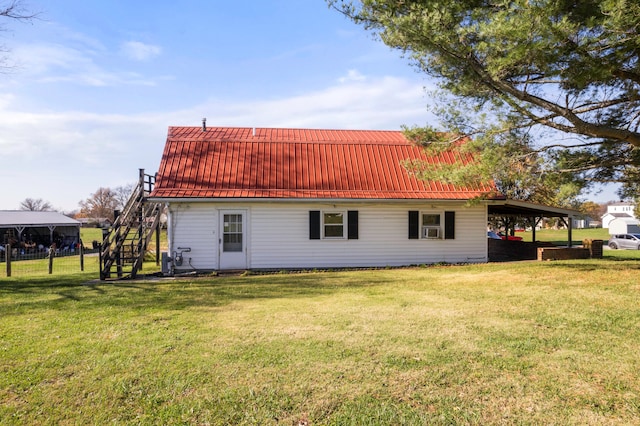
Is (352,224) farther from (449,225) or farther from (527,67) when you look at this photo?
(527,67)

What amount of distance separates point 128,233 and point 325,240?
6.56 metres

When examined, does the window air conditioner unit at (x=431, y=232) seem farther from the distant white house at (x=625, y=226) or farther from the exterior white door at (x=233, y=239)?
the distant white house at (x=625, y=226)

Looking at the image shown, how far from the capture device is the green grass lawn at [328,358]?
374cm

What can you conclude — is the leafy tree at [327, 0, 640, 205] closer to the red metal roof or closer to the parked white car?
the red metal roof

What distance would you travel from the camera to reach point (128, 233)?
551 inches

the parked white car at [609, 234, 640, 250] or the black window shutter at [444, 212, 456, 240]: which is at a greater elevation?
the black window shutter at [444, 212, 456, 240]

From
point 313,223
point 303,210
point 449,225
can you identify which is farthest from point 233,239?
point 449,225

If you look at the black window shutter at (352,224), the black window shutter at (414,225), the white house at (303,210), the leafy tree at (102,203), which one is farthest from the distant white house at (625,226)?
the leafy tree at (102,203)

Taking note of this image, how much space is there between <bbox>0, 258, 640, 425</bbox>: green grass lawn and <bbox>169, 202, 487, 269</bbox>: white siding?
17.4 ft

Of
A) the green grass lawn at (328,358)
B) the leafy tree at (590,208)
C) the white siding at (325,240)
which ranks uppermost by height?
the leafy tree at (590,208)

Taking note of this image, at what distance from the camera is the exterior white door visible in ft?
47.2

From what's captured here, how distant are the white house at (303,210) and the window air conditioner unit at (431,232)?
4 cm

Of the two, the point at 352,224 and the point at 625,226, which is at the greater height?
the point at 352,224

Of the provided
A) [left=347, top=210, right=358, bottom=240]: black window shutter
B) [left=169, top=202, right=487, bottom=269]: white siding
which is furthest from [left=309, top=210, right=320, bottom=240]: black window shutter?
[left=347, top=210, right=358, bottom=240]: black window shutter
